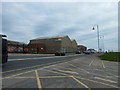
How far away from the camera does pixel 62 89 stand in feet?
14.8

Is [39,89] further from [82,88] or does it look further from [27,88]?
[82,88]

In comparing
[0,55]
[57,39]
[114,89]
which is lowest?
[114,89]

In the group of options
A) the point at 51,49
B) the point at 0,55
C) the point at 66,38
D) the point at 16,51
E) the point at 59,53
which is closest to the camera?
the point at 0,55

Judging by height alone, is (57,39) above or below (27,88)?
above

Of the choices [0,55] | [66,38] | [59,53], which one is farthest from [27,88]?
[66,38]

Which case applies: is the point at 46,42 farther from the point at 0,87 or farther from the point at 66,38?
the point at 0,87

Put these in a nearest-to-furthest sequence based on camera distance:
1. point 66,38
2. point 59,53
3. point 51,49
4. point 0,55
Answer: point 0,55 < point 59,53 < point 51,49 < point 66,38

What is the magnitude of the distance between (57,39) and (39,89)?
70482 mm

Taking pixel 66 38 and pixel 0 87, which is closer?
pixel 0 87

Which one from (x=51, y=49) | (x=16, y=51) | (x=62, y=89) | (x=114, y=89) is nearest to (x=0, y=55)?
(x=62, y=89)

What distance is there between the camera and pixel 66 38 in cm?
8150

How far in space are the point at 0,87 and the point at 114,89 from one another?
15.2 feet

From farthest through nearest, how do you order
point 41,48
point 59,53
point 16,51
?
1. point 41,48
2. point 16,51
3. point 59,53

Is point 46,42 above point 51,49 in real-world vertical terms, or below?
above
